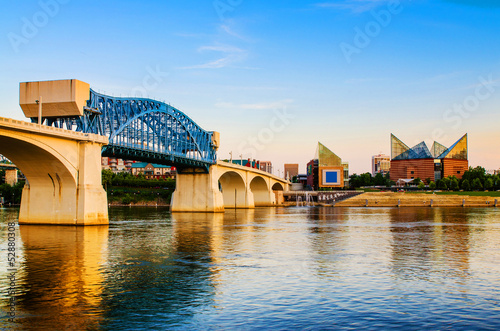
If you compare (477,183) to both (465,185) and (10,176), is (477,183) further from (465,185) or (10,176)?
(10,176)

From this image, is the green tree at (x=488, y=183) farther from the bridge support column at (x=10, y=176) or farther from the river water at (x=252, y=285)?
the bridge support column at (x=10, y=176)

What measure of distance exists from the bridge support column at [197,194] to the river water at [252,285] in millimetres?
57284

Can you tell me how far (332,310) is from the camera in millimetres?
18875

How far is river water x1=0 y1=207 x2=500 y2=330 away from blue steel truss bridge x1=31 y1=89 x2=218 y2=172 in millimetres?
25632

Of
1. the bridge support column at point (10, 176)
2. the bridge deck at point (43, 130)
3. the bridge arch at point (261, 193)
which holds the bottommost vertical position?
the bridge arch at point (261, 193)

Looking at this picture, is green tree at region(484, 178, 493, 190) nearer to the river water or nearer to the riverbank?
the riverbank

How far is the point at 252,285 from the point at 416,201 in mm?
120074

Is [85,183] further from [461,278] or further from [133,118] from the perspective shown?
[461,278]

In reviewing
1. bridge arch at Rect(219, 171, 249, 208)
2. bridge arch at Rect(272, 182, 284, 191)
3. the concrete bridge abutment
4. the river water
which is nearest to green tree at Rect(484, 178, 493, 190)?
bridge arch at Rect(272, 182, 284, 191)

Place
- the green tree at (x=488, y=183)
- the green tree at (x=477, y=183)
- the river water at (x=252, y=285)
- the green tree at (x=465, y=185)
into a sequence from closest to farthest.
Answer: the river water at (x=252, y=285), the green tree at (x=488, y=183), the green tree at (x=477, y=183), the green tree at (x=465, y=185)

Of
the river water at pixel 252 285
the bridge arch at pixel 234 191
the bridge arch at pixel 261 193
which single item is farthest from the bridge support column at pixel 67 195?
the bridge arch at pixel 261 193

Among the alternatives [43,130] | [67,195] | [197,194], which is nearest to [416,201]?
[197,194]

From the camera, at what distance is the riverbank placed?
434 ft

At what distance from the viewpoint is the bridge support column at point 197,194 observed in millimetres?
100000
